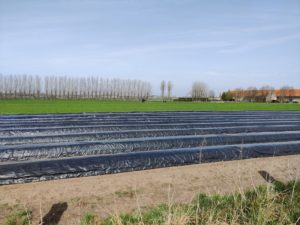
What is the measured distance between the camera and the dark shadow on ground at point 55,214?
3770 millimetres

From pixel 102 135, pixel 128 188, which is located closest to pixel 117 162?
pixel 128 188

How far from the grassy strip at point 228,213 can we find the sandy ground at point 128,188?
0.22 m

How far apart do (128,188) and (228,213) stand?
188 cm

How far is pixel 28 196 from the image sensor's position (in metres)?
4.53

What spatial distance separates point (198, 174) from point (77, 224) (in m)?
2.85

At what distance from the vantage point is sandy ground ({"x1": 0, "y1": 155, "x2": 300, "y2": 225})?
4176mm

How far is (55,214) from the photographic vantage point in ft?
13.0

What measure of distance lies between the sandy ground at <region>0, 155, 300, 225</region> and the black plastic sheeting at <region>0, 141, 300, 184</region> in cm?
12

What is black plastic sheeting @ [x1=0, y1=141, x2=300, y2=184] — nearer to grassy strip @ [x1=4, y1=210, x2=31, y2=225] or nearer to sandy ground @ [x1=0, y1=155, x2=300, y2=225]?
sandy ground @ [x1=0, y1=155, x2=300, y2=225]

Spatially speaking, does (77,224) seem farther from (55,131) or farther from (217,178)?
(55,131)

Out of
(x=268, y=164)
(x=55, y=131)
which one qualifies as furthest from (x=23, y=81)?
(x=268, y=164)

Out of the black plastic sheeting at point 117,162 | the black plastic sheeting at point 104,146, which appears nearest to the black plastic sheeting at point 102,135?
the black plastic sheeting at point 104,146

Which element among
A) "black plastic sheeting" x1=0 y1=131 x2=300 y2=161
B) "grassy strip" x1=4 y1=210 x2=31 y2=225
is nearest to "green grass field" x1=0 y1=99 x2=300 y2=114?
"black plastic sheeting" x1=0 y1=131 x2=300 y2=161

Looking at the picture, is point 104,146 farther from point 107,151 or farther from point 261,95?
point 261,95
